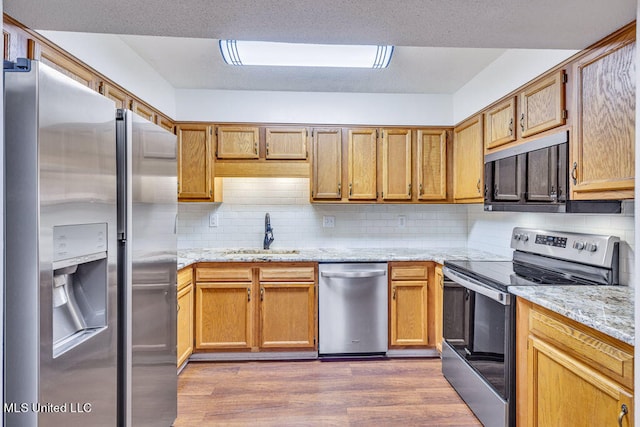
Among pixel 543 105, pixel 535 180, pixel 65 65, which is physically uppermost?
pixel 65 65

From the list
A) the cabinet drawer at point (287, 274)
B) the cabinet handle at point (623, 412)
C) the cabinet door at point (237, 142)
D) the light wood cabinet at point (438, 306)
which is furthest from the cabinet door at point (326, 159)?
the cabinet handle at point (623, 412)

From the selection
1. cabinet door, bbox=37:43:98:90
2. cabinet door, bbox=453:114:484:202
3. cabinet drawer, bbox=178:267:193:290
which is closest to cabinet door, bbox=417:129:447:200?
cabinet door, bbox=453:114:484:202

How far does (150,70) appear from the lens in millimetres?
2947

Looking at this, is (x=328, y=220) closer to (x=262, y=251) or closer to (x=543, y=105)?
(x=262, y=251)

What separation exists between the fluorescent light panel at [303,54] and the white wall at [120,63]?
675 millimetres

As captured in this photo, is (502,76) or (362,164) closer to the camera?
(502,76)

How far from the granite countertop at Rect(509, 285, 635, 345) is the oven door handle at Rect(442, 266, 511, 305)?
7 centimetres

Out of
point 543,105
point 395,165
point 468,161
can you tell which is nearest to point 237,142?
point 395,165

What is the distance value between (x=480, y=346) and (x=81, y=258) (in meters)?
2.08

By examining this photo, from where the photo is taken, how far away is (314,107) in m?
3.53

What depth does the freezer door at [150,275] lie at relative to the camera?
160 cm

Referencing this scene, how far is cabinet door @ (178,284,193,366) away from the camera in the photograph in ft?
9.39

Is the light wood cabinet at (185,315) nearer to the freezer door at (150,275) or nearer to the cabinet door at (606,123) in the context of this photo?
the freezer door at (150,275)

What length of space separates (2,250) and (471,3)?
1731mm
